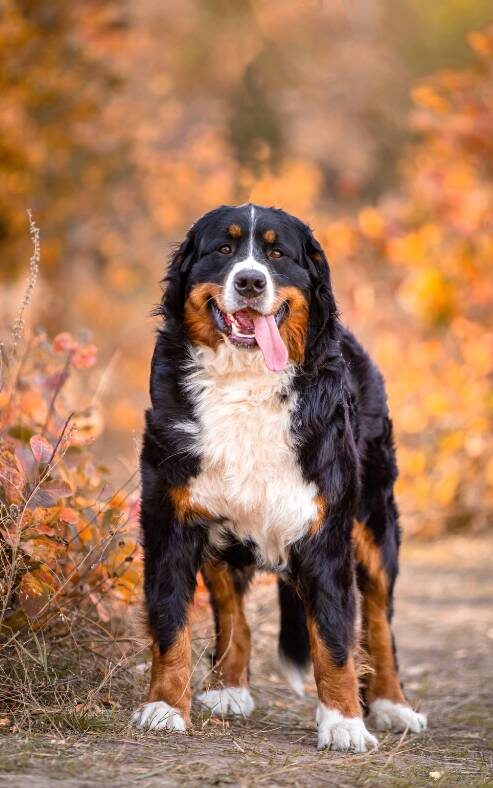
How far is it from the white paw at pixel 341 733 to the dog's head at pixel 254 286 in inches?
44.9

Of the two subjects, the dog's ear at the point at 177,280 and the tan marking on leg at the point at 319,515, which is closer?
the tan marking on leg at the point at 319,515

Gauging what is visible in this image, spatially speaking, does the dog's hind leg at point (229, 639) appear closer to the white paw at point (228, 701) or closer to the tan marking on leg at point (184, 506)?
the white paw at point (228, 701)

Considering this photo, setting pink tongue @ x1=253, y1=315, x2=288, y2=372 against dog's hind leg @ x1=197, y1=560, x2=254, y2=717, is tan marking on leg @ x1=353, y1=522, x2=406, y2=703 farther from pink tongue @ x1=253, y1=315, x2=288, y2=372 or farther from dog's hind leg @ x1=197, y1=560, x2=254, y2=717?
pink tongue @ x1=253, y1=315, x2=288, y2=372

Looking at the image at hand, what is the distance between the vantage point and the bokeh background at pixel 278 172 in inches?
382

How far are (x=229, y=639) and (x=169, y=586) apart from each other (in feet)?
2.34

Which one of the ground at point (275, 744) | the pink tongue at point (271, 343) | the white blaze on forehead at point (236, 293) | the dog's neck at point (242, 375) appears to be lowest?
the ground at point (275, 744)

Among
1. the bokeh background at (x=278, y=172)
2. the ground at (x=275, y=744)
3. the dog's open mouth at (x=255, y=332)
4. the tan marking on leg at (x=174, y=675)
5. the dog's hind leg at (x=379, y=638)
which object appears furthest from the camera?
the bokeh background at (x=278, y=172)

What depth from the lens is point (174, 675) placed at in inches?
143

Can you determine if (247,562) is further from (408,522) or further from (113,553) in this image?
(408,522)

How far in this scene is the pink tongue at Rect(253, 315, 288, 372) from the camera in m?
3.71

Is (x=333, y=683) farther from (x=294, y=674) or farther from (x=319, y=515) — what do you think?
(x=294, y=674)

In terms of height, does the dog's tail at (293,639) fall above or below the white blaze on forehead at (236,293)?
below

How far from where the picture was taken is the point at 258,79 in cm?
1672

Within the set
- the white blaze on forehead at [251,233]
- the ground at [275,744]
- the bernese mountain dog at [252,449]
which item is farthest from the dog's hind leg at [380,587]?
the white blaze on forehead at [251,233]
